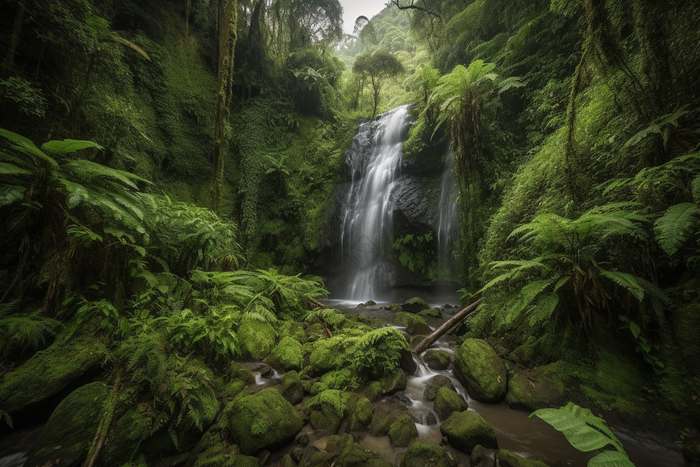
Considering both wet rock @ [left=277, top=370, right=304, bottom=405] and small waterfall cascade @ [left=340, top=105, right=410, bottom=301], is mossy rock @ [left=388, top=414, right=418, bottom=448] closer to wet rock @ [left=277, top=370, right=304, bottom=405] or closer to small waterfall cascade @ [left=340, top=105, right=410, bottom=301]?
wet rock @ [left=277, top=370, right=304, bottom=405]

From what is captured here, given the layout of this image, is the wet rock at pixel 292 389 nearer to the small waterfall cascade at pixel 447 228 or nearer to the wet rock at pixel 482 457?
the wet rock at pixel 482 457

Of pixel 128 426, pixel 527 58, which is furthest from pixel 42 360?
pixel 527 58

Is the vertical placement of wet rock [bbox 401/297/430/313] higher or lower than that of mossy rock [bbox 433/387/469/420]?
Result: higher

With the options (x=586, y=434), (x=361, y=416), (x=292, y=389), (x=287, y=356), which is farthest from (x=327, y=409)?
(x=586, y=434)

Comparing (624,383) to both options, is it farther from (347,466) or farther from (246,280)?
(246,280)

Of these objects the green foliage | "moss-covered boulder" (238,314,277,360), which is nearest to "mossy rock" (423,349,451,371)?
"moss-covered boulder" (238,314,277,360)

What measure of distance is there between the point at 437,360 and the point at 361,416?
174 cm

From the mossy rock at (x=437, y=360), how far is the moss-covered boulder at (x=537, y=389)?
3.01 ft

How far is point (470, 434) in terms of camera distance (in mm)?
2510

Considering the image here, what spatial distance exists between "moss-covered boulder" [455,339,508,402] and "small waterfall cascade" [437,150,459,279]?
5.12 m

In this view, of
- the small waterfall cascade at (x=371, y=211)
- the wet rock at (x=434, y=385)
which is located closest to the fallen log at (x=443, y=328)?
the wet rock at (x=434, y=385)

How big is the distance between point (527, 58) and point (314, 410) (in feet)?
29.2

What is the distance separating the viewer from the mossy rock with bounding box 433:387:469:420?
3.04 m

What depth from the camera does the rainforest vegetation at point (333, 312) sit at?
2.47 meters
